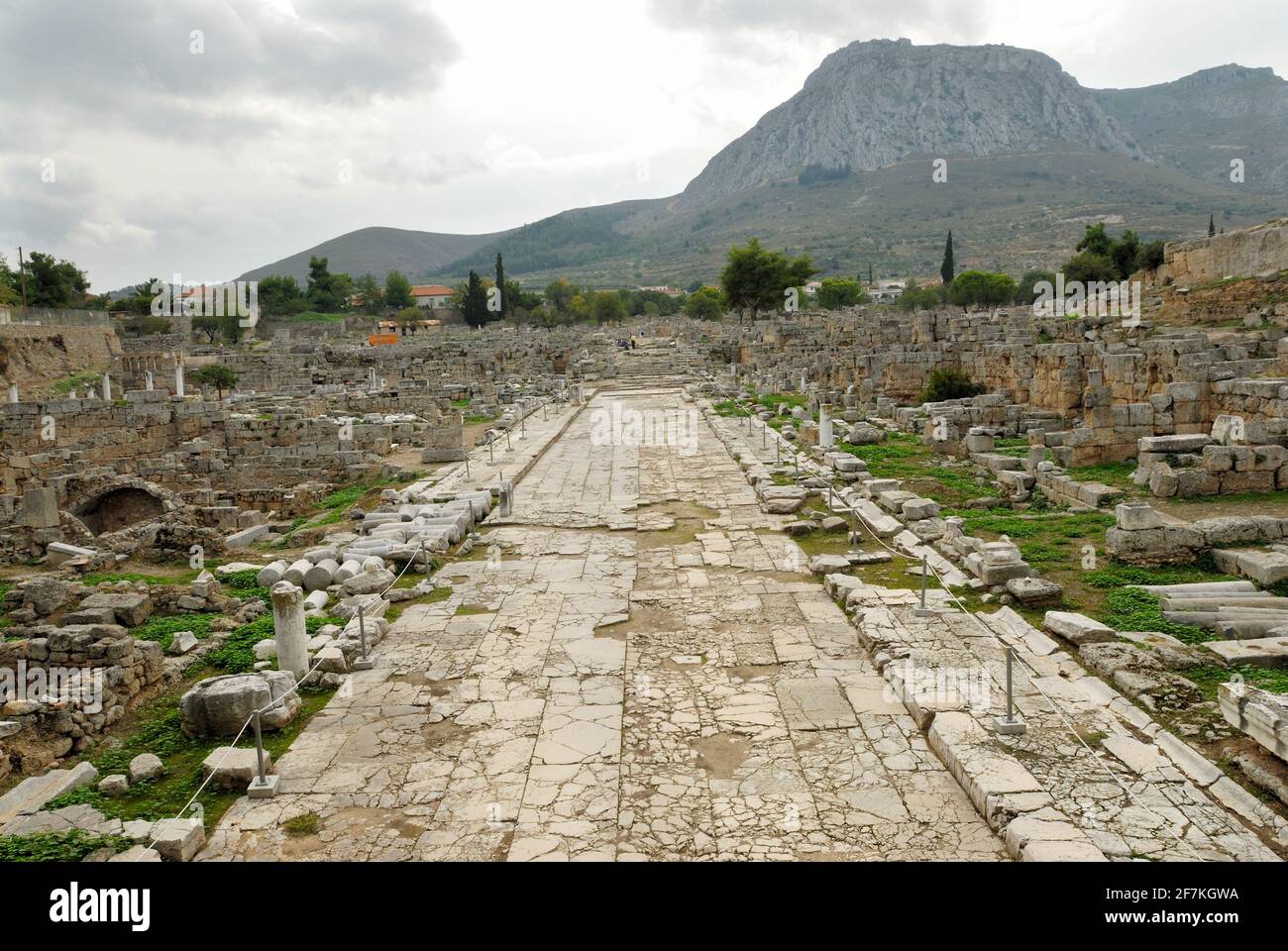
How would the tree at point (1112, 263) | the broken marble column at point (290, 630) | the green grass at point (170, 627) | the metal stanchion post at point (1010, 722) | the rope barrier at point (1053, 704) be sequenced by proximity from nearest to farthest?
the rope barrier at point (1053, 704) → the metal stanchion post at point (1010, 722) → the broken marble column at point (290, 630) → the green grass at point (170, 627) → the tree at point (1112, 263)

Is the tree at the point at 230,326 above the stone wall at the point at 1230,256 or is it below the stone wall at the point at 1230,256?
above

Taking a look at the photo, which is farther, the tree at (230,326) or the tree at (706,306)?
the tree at (706,306)

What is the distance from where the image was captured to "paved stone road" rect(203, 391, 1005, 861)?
4840 millimetres

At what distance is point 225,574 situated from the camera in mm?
10523

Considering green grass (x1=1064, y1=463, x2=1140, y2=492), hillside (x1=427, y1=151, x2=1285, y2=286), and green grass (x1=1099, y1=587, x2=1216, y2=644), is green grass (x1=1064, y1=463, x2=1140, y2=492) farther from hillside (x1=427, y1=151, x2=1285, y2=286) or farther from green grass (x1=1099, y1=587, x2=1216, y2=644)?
hillside (x1=427, y1=151, x2=1285, y2=286)

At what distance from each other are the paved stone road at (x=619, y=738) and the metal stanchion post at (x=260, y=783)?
0.09m

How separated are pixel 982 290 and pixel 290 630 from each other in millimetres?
61069

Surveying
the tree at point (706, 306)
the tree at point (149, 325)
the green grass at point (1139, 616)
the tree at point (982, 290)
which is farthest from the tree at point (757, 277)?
the green grass at point (1139, 616)

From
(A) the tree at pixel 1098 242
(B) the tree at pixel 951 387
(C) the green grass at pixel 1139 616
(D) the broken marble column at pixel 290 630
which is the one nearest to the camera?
(D) the broken marble column at pixel 290 630

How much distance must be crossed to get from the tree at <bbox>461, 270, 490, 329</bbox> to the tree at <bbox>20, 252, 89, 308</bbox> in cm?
2892

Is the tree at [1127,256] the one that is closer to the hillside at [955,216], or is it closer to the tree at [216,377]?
the tree at [216,377]

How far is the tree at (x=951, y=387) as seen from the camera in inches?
868
